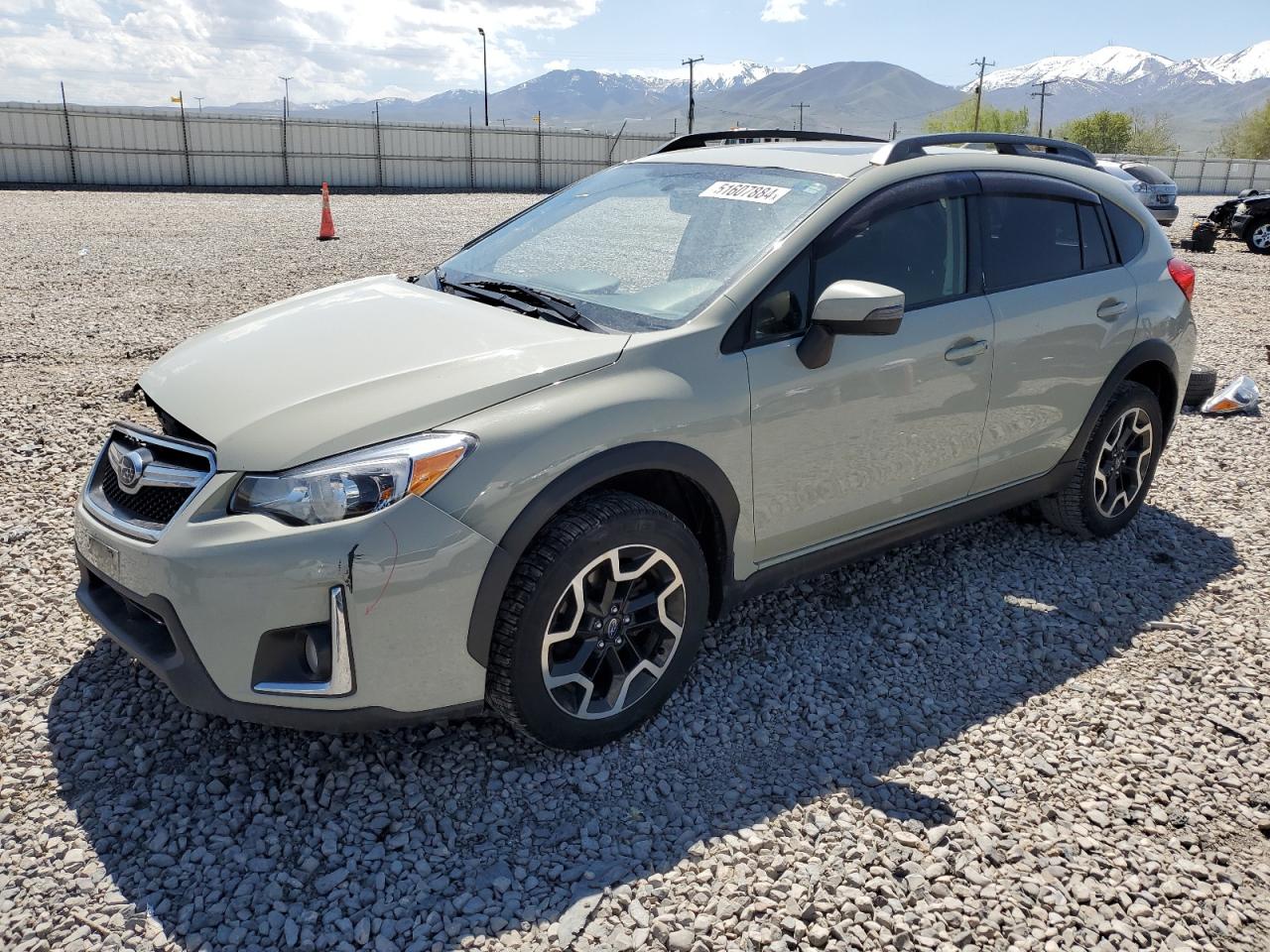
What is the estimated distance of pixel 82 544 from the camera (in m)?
3.02

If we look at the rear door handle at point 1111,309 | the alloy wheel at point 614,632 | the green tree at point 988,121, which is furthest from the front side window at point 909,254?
the green tree at point 988,121

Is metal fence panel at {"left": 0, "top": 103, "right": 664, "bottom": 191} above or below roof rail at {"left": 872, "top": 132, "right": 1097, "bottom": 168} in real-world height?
above

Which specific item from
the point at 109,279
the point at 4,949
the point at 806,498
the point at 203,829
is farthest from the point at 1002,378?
the point at 109,279

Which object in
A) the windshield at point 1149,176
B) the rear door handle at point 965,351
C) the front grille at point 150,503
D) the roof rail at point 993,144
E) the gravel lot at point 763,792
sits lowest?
the gravel lot at point 763,792

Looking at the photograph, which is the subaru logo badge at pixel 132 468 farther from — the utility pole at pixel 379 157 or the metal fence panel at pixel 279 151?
the utility pole at pixel 379 157

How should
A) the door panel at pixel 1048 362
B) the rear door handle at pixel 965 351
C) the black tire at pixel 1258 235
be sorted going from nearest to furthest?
the rear door handle at pixel 965 351
the door panel at pixel 1048 362
the black tire at pixel 1258 235

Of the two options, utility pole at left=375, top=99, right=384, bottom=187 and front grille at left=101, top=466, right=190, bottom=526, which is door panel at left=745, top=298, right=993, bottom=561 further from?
utility pole at left=375, top=99, right=384, bottom=187

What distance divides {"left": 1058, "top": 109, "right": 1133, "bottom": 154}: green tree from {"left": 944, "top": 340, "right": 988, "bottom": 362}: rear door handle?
287ft

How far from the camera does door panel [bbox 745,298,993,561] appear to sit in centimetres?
327

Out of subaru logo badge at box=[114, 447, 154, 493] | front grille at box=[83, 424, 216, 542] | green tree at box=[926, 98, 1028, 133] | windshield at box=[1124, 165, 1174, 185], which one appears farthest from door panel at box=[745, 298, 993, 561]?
green tree at box=[926, 98, 1028, 133]

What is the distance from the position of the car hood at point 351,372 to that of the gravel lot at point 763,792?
16.4 inches

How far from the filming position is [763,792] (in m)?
2.99

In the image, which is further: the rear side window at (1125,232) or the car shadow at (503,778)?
the rear side window at (1125,232)

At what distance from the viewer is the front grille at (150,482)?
2.74 metres
